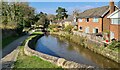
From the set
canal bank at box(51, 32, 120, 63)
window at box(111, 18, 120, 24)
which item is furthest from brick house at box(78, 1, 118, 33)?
window at box(111, 18, 120, 24)

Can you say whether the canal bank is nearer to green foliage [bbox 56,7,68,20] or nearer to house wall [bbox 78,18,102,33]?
house wall [bbox 78,18,102,33]

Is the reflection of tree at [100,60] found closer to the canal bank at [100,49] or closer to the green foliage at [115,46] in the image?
the canal bank at [100,49]

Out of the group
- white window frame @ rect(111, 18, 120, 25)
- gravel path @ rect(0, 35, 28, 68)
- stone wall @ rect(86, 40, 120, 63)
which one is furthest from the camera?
white window frame @ rect(111, 18, 120, 25)

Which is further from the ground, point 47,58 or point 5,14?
point 5,14

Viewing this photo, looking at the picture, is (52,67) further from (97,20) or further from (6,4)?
(6,4)

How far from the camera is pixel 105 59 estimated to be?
2617cm

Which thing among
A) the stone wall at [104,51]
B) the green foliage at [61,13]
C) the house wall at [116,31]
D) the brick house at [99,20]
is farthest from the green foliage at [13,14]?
the green foliage at [61,13]

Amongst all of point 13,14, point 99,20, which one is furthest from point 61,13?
point 99,20

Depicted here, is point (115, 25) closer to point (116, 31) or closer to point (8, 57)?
point (116, 31)

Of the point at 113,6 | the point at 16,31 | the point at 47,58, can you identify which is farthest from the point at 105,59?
the point at 16,31

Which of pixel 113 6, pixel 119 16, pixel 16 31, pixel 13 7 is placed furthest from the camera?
pixel 13 7

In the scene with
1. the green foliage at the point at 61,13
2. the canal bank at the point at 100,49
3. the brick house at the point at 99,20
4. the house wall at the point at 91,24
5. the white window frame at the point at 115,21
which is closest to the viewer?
the canal bank at the point at 100,49

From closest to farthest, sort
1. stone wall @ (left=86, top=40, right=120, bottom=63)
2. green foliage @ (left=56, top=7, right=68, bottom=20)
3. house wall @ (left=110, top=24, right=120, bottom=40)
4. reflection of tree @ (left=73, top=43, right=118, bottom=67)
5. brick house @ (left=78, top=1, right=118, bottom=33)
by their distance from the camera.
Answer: reflection of tree @ (left=73, top=43, right=118, bottom=67)
stone wall @ (left=86, top=40, right=120, bottom=63)
house wall @ (left=110, top=24, right=120, bottom=40)
brick house @ (left=78, top=1, right=118, bottom=33)
green foliage @ (left=56, top=7, right=68, bottom=20)

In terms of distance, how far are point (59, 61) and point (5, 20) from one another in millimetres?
46015
